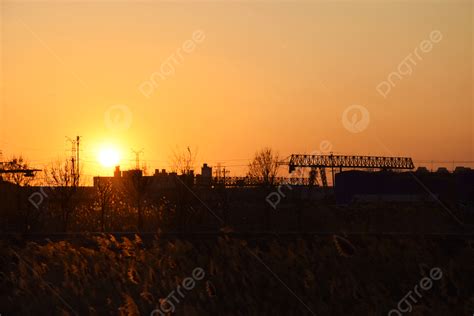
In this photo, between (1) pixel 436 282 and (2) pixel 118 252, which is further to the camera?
(2) pixel 118 252

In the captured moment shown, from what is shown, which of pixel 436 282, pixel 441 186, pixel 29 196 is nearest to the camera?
pixel 436 282

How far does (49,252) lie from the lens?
19.2 meters

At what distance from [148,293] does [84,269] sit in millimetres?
3781

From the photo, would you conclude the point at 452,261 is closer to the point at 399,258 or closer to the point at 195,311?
the point at 399,258

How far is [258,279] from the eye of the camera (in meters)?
14.9

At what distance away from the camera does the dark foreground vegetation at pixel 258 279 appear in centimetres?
1360

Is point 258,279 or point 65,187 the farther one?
point 65,187

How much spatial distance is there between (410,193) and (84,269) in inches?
2751

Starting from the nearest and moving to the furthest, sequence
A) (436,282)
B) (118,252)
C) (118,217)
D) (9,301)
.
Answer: (436,282) < (9,301) < (118,252) < (118,217)

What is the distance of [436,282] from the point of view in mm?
14055

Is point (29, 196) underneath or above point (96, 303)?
above

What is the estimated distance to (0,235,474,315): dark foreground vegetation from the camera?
13602 mm

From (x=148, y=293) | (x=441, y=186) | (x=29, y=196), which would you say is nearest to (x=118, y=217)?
(x=29, y=196)

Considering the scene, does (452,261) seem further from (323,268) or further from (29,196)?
(29,196)
